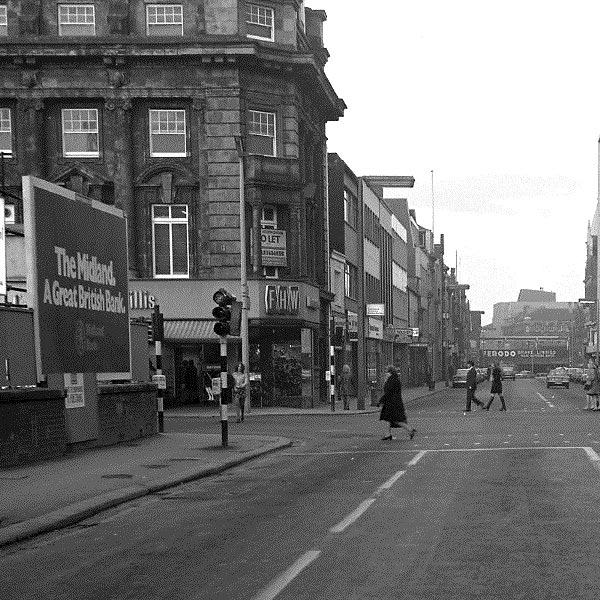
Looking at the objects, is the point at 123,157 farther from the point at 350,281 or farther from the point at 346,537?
the point at 346,537

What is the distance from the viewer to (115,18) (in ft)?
150

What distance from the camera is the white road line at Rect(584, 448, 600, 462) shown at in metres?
21.1

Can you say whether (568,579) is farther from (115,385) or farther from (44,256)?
(115,385)

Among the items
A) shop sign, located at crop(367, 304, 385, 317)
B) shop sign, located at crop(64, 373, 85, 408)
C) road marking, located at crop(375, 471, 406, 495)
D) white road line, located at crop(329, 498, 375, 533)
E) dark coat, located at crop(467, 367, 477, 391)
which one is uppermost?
shop sign, located at crop(367, 304, 385, 317)

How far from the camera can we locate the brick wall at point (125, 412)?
25.5m

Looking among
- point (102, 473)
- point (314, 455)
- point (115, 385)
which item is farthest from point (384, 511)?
point (115, 385)

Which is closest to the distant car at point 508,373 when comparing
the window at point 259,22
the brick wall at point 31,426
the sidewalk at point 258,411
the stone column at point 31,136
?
the sidewalk at point 258,411

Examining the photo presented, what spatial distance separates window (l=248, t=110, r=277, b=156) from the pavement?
19.1m

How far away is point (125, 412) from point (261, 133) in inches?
871

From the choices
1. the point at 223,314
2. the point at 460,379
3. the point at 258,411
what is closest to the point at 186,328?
the point at 258,411

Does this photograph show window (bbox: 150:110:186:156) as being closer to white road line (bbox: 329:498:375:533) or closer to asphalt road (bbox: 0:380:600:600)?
asphalt road (bbox: 0:380:600:600)

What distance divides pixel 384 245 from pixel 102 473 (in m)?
67.2

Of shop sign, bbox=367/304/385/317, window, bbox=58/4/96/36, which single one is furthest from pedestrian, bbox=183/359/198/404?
window, bbox=58/4/96/36

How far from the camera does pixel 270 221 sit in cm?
4734
